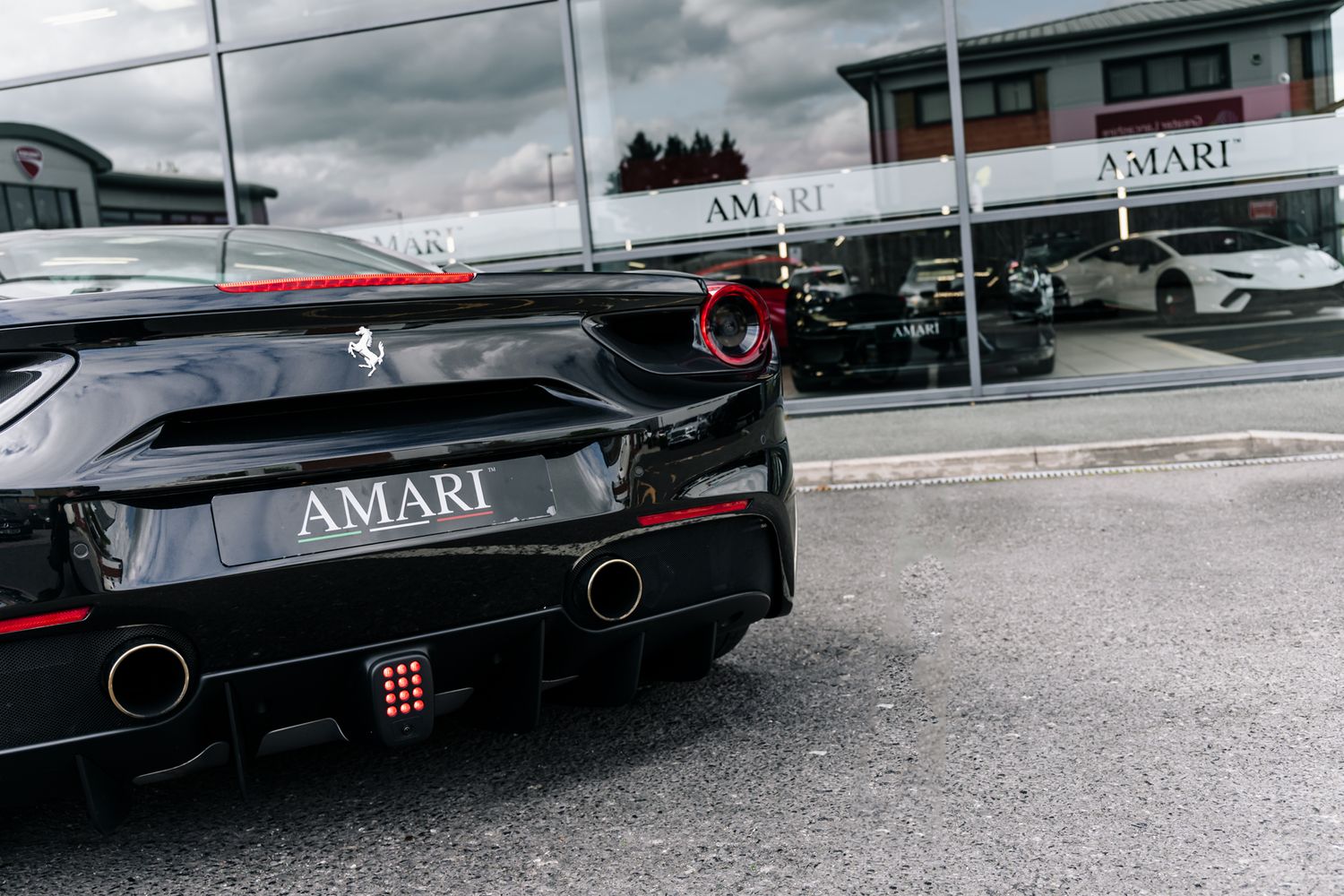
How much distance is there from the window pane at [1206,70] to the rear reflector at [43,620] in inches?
354

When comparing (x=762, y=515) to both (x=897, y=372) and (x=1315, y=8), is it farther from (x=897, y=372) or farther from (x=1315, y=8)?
(x=1315, y=8)

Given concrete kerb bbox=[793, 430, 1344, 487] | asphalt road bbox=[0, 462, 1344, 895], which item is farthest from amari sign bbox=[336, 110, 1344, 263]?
asphalt road bbox=[0, 462, 1344, 895]

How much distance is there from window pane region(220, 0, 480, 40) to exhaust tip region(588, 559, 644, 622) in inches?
331

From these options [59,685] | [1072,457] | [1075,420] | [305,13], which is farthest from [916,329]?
[59,685]

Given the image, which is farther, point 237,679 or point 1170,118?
point 1170,118

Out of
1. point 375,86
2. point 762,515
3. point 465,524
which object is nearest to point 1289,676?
point 762,515

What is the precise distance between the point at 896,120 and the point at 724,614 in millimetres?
7423

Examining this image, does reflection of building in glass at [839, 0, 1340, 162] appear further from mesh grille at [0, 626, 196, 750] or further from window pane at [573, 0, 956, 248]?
mesh grille at [0, 626, 196, 750]

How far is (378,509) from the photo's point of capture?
227cm

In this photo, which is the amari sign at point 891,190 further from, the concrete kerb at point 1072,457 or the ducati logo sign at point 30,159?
the concrete kerb at point 1072,457

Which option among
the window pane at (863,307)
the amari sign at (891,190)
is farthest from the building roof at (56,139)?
the window pane at (863,307)

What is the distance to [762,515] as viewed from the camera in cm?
274

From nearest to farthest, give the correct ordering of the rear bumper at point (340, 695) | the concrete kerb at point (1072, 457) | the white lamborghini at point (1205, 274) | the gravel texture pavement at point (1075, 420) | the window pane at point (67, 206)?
the rear bumper at point (340, 695), the concrete kerb at point (1072, 457), the gravel texture pavement at point (1075, 420), the white lamborghini at point (1205, 274), the window pane at point (67, 206)

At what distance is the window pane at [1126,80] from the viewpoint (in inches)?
358
